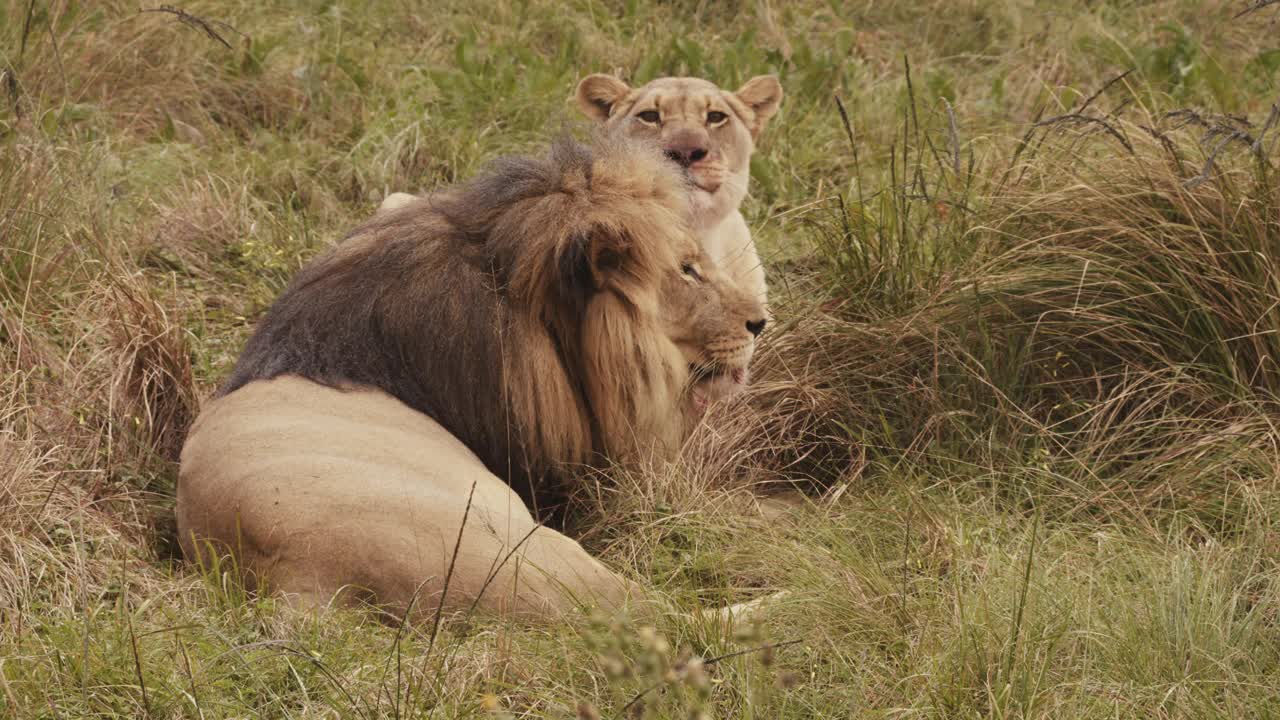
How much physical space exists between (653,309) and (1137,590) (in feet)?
4.56

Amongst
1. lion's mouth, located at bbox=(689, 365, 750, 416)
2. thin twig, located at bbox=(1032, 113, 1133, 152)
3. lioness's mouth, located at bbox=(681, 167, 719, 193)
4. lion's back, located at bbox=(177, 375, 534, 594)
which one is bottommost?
lion's mouth, located at bbox=(689, 365, 750, 416)

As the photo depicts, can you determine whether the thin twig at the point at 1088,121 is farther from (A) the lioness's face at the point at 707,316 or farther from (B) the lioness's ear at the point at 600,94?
(B) the lioness's ear at the point at 600,94

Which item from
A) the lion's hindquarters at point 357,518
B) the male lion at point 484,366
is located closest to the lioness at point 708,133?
the male lion at point 484,366

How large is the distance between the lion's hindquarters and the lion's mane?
235 millimetres

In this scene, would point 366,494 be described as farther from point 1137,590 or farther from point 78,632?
point 1137,590

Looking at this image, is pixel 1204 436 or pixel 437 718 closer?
pixel 437 718

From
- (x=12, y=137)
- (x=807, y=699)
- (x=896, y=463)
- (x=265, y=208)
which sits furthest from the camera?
(x=265, y=208)

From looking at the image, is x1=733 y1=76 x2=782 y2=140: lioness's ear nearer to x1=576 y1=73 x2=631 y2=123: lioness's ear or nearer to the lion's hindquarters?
x1=576 y1=73 x2=631 y2=123: lioness's ear

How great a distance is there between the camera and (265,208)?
6.04m

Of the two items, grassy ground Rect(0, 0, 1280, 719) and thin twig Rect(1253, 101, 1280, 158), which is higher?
thin twig Rect(1253, 101, 1280, 158)

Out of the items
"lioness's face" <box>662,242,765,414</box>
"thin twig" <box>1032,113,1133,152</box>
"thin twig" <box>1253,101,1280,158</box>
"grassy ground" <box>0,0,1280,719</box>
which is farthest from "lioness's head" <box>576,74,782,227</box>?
"thin twig" <box>1253,101,1280,158</box>

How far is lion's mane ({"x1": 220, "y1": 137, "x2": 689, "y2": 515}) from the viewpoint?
3746mm

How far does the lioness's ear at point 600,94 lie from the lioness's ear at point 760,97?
436 mm

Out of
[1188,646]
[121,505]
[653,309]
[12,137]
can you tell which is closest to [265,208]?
[12,137]
